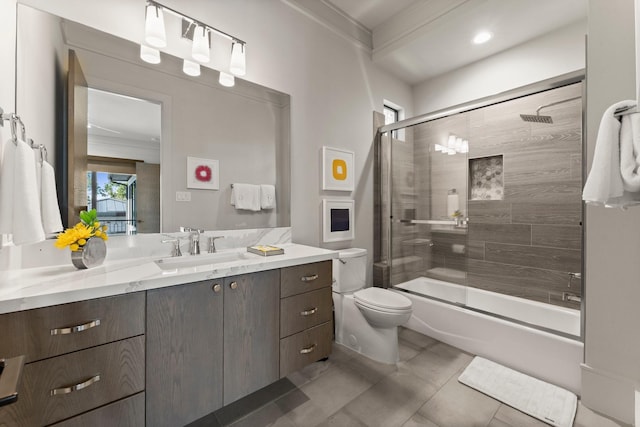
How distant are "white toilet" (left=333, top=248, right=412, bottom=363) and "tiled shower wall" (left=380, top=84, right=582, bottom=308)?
2.53ft

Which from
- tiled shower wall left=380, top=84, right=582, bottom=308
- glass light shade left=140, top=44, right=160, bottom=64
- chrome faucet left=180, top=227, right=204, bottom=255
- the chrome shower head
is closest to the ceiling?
tiled shower wall left=380, top=84, right=582, bottom=308

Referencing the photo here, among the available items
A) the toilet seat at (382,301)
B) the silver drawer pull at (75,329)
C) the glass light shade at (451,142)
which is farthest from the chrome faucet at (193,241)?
the glass light shade at (451,142)

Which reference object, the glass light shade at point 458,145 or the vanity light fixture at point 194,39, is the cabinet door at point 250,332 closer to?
the vanity light fixture at point 194,39

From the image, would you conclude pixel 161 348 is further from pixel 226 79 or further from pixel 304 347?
pixel 226 79

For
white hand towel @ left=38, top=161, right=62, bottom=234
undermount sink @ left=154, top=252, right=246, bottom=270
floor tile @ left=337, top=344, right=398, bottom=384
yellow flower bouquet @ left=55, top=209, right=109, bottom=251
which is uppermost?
white hand towel @ left=38, top=161, right=62, bottom=234

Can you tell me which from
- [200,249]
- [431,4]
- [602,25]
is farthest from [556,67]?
[200,249]

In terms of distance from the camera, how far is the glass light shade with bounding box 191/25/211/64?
66.5 inches

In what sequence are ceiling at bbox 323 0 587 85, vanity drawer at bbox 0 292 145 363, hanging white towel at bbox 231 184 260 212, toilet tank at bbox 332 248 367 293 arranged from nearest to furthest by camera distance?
vanity drawer at bbox 0 292 145 363
hanging white towel at bbox 231 184 260 212
ceiling at bbox 323 0 587 85
toilet tank at bbox 332 248 367 293

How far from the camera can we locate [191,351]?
3.88 feet

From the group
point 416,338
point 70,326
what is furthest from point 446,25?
point 70,326

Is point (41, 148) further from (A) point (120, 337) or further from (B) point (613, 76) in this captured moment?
(B) point (613, 76)

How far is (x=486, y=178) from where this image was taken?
2789 millimetres

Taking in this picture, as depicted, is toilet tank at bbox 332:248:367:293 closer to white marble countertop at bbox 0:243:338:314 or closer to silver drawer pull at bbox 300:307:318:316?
silver drawer pull at bbox 300:307:318:316

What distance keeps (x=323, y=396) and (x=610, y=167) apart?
1778 millimetres
